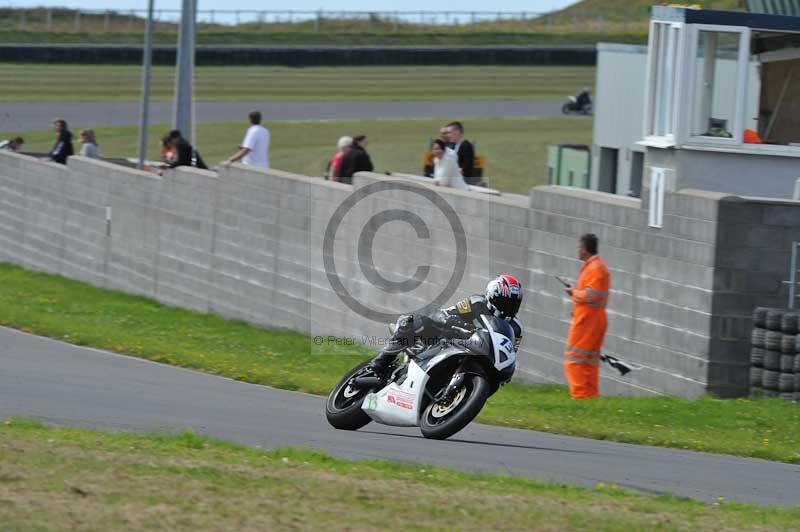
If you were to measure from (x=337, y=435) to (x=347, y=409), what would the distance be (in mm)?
342

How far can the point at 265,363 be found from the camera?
58.6ft

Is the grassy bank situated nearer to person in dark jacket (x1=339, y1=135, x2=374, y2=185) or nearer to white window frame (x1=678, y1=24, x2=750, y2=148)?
person in dark jacket (x1=339, y1=135, x2=374, y2=185)

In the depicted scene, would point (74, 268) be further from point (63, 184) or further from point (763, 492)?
point (763, 492)

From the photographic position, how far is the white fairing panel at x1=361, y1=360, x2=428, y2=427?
35.6 feet

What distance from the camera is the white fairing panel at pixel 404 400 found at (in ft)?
35.6

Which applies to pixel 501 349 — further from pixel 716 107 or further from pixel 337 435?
pixel 716 107

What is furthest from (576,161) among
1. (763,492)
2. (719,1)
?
(763,492)

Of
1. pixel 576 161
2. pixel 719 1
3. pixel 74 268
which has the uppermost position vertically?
pixel 719 1

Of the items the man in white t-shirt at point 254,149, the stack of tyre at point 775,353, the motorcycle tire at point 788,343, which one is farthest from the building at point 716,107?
the man in white t-shirt at point 254,149

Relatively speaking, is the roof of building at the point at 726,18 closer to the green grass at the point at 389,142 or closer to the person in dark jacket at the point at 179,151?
the person in dark jacket at the point at 179,151

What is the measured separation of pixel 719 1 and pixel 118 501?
2120 centimetres

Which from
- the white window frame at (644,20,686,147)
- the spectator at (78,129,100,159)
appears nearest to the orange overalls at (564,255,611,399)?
the white window frame at (644,20,686,147)

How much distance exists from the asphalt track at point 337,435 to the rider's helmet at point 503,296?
111 centimetres

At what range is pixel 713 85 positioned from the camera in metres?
15.8
